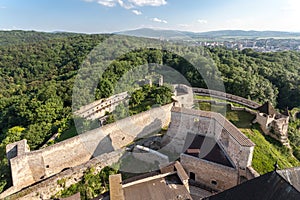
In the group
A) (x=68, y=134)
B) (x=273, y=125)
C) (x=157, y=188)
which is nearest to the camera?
(x=157, y=188)

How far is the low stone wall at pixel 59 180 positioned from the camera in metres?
9.49

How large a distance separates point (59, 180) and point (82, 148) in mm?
2731

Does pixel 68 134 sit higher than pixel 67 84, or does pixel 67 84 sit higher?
pixel 67 84

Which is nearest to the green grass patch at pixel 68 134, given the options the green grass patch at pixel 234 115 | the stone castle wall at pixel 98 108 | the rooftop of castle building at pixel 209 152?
the stone castle wall at pixel 98 108

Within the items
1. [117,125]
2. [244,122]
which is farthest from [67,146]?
[244,122]

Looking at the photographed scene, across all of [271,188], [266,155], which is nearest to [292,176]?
[271,188]

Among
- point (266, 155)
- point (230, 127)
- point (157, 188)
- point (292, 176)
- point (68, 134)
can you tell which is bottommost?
point (68, 134)

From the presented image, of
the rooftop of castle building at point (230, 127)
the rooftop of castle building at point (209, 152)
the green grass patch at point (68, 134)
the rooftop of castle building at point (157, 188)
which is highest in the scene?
the rooftop of castle building at point (230, 127)

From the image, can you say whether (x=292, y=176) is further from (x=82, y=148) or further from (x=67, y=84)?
(x=67, y=84)

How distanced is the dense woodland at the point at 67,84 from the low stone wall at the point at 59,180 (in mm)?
2474

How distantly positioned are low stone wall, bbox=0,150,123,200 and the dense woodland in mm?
2474

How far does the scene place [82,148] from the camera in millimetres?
12883

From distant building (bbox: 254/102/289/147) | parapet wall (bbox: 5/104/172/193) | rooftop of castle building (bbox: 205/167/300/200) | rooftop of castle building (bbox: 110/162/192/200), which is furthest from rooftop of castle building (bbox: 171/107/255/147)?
distant building (bbox: 254/102/289/147)

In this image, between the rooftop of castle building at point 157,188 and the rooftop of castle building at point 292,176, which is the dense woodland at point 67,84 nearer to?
the rooftop of castle building at point 157,188
